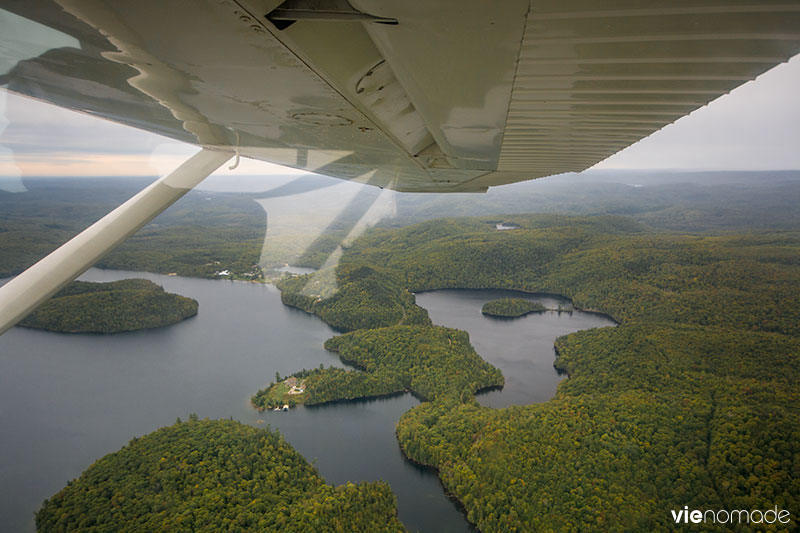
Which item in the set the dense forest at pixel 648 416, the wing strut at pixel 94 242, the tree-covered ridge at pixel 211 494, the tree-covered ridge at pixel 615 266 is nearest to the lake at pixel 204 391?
the dense forest at pixel 648 416

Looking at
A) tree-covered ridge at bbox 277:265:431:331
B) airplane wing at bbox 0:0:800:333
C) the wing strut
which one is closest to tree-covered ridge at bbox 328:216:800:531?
tree-covered ridge at bbox 277:265:431:331

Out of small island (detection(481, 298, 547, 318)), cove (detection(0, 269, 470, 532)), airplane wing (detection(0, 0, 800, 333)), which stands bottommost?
cove (detection(0, 269, 470, 532))

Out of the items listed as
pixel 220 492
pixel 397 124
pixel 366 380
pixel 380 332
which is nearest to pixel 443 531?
pixel 220 492

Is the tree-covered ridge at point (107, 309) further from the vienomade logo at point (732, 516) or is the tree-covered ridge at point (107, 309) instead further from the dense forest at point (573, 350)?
the vienomade logo at point (732, 516)

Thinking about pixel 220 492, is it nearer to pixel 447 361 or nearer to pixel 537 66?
pixel 447 361

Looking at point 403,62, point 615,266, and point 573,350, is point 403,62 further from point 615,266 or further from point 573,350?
point 615,266

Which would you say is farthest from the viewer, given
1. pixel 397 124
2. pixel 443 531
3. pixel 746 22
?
pixel 443 531

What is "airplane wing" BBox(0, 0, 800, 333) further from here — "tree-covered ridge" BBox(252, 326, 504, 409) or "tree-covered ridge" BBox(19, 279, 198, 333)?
"tree-covered ridge" BBox(19, 279, 198, 333)
